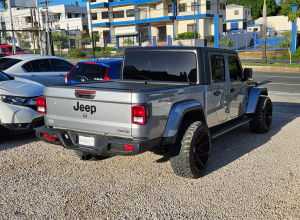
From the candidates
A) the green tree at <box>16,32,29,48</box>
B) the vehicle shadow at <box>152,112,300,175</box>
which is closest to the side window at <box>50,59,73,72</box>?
the vehicle shadow at <box>152,112,300,175</box>

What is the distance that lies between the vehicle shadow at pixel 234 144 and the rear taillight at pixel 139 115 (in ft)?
3.66

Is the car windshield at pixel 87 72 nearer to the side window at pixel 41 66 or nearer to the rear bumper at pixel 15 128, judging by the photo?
the side window at pixel 41 66

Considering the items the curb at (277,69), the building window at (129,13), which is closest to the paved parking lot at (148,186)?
the curb at (277,69)

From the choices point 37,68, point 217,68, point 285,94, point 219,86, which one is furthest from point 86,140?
point 285,94

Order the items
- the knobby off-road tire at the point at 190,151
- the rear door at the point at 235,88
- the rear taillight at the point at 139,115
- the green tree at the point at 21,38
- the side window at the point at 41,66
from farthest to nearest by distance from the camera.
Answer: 1. the green tree at the point at 21,38
2. the side window at the point at 41,66
3. the rear door at the point at 235,88
4. the knobby off-road tire at the point at 190,151
5. the rear taillight at the point at 139,115

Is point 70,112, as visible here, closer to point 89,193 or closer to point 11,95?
point 89,193

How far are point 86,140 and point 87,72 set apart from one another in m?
4.52

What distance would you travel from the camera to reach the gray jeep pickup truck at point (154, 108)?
415 cm

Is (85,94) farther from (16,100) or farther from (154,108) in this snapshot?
(16,100)

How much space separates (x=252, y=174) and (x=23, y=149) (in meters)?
4.05

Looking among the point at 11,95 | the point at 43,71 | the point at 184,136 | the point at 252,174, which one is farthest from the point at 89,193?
the point at 43,71

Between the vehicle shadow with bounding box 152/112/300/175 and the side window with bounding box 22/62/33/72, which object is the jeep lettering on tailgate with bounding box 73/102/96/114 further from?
the side window with bounding box 22/62/33/72

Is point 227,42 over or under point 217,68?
over

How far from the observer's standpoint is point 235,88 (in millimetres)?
6223
